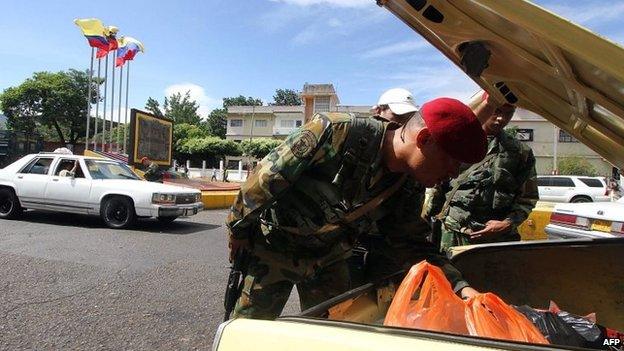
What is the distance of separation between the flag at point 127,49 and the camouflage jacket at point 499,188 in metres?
27.6

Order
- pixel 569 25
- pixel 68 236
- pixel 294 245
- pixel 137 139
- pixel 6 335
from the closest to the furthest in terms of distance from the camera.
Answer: pixel 569 25 < pixel 294 245 < pixel 6 335 < pixel 68 236 < pixel 137 139

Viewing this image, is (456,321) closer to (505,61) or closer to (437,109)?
(437,109)

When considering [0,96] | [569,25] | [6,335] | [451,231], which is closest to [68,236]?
[6,335]

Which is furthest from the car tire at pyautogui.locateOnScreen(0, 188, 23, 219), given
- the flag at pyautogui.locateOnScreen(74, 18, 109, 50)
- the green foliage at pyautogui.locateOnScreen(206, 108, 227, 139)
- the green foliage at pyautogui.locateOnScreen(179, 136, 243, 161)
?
the green foliage at pyautogui.locateOnScreen(206, 108, 227, 139)

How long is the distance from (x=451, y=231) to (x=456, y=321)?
90.7 inches

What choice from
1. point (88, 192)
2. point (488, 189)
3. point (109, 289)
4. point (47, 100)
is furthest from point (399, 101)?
point (47, 100)

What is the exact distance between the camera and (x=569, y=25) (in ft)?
3.62

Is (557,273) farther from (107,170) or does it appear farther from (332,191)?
(107,170)

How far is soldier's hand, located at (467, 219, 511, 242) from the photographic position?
10.9 ft

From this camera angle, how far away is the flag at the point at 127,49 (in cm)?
2758

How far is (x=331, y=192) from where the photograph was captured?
196cm

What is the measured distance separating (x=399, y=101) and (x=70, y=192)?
7769mm

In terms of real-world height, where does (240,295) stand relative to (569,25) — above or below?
below

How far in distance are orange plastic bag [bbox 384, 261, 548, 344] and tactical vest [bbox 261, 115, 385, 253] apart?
587mm
